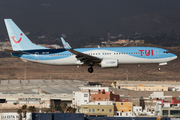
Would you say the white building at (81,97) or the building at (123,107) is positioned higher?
the white building at (81,97)

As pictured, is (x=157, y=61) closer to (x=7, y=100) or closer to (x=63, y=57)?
(x=63, y=57)

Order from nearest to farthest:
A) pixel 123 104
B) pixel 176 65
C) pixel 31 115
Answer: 1. pixel 31 115
2. pixel 123 104
3. pixel 176 65

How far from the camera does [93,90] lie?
274 ft

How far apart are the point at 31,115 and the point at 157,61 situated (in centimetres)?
2073

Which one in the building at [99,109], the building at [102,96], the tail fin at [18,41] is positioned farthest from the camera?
the building at [102,96]

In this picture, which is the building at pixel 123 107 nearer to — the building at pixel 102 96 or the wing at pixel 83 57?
the building at pixel 102 96

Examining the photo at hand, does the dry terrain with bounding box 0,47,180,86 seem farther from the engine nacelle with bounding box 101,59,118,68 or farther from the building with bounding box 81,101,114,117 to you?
the engine nacelle with bounding box 101,59,118,68

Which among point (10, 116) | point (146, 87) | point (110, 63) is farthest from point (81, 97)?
point (146, 87)

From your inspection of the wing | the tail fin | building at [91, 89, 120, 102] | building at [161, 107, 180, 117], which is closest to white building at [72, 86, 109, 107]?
building at [91, 89, 120, 102]

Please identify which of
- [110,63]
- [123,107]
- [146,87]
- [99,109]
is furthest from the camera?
[146,87]

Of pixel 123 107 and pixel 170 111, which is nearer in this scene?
pixel 170 111

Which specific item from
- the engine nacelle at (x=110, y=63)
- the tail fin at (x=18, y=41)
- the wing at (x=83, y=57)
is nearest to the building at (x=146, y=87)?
the engine nacelle at (x=110, y=63)

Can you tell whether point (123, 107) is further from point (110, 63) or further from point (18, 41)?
point (18, 41)

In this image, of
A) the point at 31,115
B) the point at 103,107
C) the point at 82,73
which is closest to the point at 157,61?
the point at 103,107
